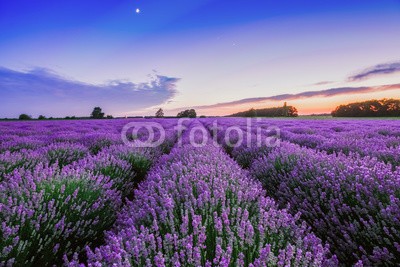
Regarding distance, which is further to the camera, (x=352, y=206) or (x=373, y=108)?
(x=373, y=108)

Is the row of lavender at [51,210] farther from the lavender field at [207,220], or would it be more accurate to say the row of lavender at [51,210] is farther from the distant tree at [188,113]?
the distant tree at [188,113]

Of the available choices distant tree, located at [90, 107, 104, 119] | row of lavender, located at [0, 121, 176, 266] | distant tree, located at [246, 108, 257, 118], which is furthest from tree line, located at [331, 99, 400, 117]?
row of lavender, located at [0, 121, 176, 266]

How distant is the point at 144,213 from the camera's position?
6.18 feet

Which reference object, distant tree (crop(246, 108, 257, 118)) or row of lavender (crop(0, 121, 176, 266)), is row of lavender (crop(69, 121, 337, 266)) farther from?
distant tree (crop(246, 108, 257, 118))

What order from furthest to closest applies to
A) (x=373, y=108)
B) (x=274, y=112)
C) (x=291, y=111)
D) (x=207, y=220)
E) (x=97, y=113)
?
(x=274, y=112)
(x=291, y=111)
(x=97, y=113)
(x=373, y=108)
(x=207, y=220)

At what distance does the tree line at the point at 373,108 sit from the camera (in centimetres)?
4119

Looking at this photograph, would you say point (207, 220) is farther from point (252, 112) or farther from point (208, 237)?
point (252, 112)

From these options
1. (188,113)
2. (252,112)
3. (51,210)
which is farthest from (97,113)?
(51,210)

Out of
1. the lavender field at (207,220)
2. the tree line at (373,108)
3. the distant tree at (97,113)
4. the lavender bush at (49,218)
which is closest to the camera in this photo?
the lavender field at (207,220)

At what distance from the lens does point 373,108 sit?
4316cm

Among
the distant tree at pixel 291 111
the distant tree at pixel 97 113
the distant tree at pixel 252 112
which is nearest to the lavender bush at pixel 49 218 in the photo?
the distant tree at pixel 97 113

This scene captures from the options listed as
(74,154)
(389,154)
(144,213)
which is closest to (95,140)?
(74,154)

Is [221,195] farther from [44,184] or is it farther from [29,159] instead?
[29,159]

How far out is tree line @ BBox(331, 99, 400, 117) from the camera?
4119 cm
